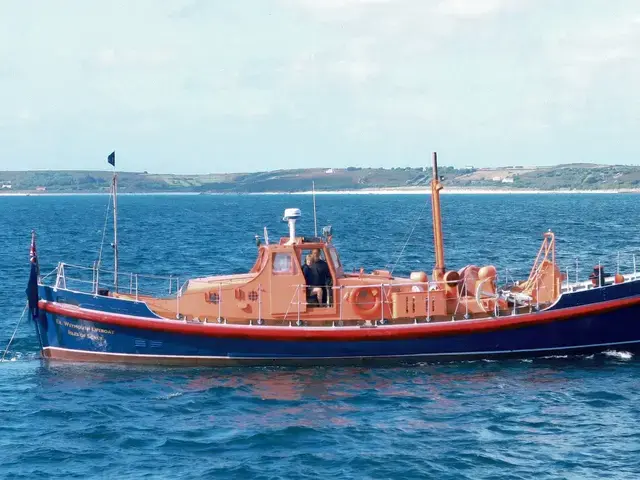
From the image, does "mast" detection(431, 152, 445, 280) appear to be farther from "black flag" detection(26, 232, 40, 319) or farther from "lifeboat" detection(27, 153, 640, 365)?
"black flag" detection(26, 232, 40, 319)

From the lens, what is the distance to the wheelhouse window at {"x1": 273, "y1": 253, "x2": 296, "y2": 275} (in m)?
25.2

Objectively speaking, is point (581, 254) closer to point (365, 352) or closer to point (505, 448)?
point (365, 352)

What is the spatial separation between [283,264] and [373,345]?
319 centimetres

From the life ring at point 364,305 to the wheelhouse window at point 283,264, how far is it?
1675 millimetres

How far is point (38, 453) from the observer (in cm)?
1859

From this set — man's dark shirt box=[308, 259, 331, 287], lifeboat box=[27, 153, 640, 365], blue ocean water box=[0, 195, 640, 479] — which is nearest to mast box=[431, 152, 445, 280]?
lifeboat box=[27, 153, 640, 365]

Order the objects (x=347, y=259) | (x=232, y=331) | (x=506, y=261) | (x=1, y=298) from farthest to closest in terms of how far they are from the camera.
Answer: (x=347, y=259)
(x=506, y=261)
(x=1, y=298)
(x=232, y=331)

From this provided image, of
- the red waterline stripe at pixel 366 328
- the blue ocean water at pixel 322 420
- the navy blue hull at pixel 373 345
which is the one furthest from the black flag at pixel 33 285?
the red waterline stripe at pixel 366 328

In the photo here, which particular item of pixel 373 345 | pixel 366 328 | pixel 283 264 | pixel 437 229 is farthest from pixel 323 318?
pixel 437 229

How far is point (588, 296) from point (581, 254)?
82.9 ft

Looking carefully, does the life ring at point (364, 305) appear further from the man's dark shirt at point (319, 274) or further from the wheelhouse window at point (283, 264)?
the wheelhouse window at point (283, 264)

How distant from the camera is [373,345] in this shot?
24703 mm

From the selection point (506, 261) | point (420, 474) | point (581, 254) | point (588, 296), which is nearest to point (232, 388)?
point (420, 474)

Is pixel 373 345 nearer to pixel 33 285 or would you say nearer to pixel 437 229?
pixel 437 229
